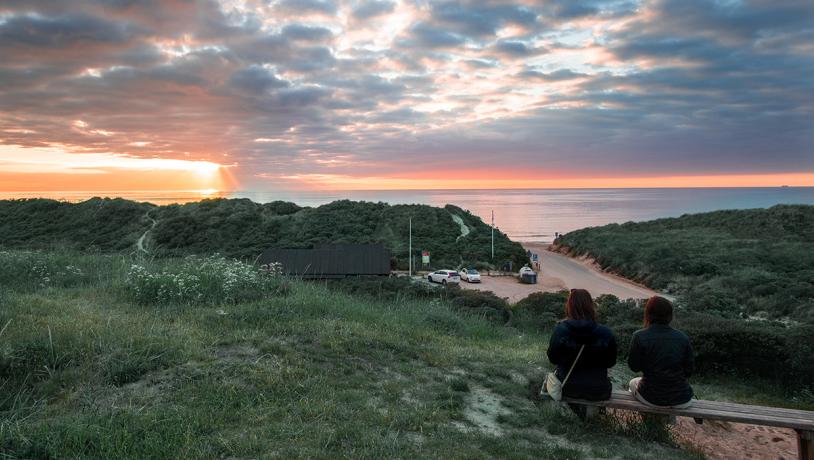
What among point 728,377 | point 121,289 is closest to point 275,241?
point 121,289

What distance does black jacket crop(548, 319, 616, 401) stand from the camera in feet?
15.6

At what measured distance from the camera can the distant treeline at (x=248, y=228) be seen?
4438 centimetres

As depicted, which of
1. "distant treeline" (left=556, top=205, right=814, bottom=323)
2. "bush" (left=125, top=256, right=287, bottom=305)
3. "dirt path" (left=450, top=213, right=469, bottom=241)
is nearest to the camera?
"bush" (left=125, top=256, right=287, bottom=305)

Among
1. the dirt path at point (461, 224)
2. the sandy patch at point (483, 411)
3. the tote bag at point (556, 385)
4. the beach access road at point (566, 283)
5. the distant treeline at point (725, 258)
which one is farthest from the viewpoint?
the dirt path at point (461, 224)

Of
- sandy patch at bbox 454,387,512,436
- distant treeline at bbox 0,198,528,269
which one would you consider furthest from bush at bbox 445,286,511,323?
distant treeline at bbox 0,198,528,269

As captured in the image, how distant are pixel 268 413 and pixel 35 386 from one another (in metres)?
2.42

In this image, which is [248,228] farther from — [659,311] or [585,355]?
[659,311]

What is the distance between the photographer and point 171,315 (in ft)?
23.9

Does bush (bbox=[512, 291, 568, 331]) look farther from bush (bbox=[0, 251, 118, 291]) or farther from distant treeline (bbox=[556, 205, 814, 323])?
bush (bbox=[0, 251, 118, 291])

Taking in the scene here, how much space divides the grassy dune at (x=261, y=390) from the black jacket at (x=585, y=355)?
32cm

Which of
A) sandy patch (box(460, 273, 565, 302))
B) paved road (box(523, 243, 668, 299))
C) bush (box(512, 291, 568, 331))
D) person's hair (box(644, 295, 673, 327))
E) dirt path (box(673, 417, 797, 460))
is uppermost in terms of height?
person's hair (box(644, 295, 673, 327))

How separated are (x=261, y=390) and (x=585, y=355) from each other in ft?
10.7

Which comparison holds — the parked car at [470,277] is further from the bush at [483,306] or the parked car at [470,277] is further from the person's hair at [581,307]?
the person's hair at [581,307]

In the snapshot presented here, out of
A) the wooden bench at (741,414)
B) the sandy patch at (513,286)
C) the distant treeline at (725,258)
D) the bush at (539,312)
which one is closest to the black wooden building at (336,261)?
the sandy patch at (513,286)
